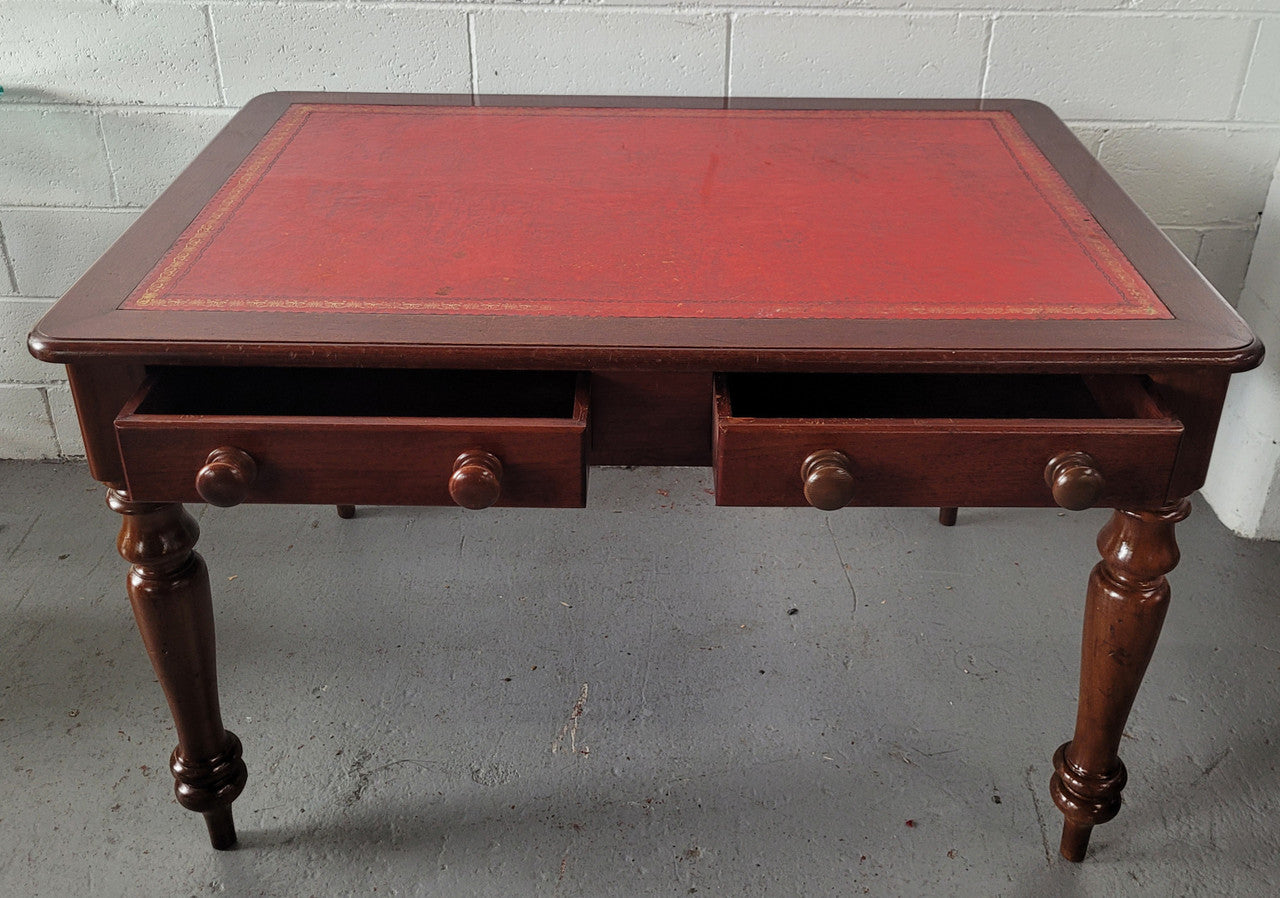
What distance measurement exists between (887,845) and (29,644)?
52.5 inches

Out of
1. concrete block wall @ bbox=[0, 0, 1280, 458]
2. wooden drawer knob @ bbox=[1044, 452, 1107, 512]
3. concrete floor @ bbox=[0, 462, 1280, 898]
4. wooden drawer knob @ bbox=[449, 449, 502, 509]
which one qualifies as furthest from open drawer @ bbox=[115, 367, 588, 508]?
concrete block wall @ bbox=[0, 0, 1280, 458]

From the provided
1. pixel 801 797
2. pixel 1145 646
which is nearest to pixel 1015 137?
pixel 1145 646

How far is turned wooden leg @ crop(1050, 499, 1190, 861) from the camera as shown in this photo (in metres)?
1.18

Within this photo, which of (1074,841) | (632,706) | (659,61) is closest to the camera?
(1074,841)

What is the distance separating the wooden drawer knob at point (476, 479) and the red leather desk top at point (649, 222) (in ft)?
0.49

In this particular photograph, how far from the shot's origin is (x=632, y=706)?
166 cm

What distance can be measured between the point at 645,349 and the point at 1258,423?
4.69ft

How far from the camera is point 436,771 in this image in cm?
155

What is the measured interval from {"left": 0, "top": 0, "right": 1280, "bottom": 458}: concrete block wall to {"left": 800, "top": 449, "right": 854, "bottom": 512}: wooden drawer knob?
102 cm

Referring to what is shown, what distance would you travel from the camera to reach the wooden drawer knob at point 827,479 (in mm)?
1047

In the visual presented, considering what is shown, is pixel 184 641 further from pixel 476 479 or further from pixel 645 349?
pixel 645 349

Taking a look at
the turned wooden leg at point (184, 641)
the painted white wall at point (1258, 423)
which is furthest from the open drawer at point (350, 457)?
the painted white wall at point (1258, 423)

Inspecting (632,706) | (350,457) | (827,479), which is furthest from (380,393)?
(632,706)

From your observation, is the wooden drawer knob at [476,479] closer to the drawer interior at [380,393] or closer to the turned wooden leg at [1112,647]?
the drawer interior at [380,393]
